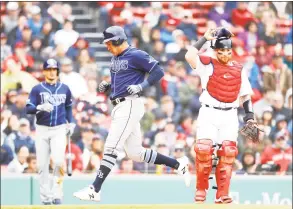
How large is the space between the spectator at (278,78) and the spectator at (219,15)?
4.90 ft

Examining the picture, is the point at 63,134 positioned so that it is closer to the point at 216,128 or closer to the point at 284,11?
the point at 216,128

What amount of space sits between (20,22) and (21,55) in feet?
2.95

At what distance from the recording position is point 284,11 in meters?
21.8

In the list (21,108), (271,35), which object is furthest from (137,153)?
(271,35)

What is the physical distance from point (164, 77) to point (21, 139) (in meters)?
3.10

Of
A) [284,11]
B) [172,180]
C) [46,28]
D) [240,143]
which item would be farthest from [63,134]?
[284,11]

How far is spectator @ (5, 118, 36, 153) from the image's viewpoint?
59.9ft

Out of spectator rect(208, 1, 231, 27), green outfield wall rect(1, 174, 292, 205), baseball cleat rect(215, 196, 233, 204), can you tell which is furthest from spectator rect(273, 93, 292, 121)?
baseball cleat rect(215, 196, 233, 204)

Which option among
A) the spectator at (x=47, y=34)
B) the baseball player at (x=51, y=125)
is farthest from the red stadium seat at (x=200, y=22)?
the baseball player at (x=51, y=125)

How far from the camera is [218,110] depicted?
13.5 metres

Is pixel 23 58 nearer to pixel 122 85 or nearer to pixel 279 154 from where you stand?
pixel 279 154

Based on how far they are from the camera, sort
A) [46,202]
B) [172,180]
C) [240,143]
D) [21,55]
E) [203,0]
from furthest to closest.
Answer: [203,0] < [21,55] < [240,143] < [172,180] < [46,202]

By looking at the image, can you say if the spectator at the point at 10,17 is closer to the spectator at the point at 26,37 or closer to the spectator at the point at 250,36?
the spectator at the point at 26,37

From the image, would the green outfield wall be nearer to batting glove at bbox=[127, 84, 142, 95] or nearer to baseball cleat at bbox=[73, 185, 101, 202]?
baseball cleat at bbox=[73, 185, 101, 202]
